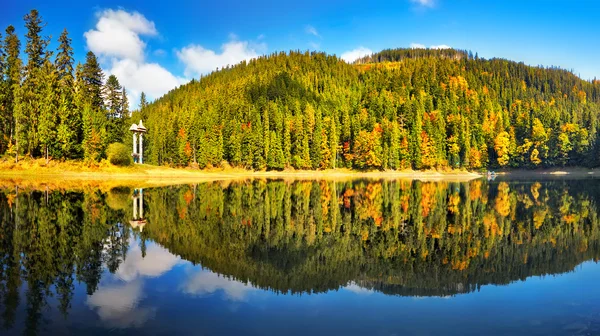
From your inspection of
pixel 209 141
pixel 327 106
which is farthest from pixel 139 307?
pixel 327 106

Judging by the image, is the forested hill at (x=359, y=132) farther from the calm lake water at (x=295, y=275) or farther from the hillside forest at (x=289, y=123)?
the calm lake water at (x=295, y=275)

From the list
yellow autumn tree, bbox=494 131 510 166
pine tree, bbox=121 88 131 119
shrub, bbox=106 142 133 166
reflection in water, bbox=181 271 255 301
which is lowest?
reflection in water, bbox=181 271 255 301

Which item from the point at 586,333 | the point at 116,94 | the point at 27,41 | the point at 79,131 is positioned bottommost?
the point at 586,333

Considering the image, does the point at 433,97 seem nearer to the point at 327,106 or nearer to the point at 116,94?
the point at 327,106

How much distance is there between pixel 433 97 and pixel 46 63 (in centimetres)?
12510

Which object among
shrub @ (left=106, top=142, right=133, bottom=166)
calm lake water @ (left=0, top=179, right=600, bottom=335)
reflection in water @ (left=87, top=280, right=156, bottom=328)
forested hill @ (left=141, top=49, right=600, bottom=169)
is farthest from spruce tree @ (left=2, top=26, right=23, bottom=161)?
reflection in water @ (left=87, top=280, right=156, bottom=328)

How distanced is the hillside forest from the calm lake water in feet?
172

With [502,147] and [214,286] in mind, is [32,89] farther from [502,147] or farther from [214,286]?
[502,147]

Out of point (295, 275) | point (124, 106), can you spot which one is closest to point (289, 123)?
point (124, 106)

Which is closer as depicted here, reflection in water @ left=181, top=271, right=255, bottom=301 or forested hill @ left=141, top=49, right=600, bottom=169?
reflection in water @ left=181, top=271, right=255, bottom=301

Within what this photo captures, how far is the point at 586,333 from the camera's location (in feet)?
28.8

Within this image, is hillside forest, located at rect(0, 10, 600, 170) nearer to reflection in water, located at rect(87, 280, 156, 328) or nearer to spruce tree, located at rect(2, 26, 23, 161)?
spruce tree, located at rect(2, 26, 23, 161)

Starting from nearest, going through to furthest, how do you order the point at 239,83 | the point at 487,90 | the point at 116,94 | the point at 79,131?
the point at 79,131
the point at 116,94
the point at 239,83
the point at 487,90

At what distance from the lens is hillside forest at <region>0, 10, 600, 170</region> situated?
69688 mm
